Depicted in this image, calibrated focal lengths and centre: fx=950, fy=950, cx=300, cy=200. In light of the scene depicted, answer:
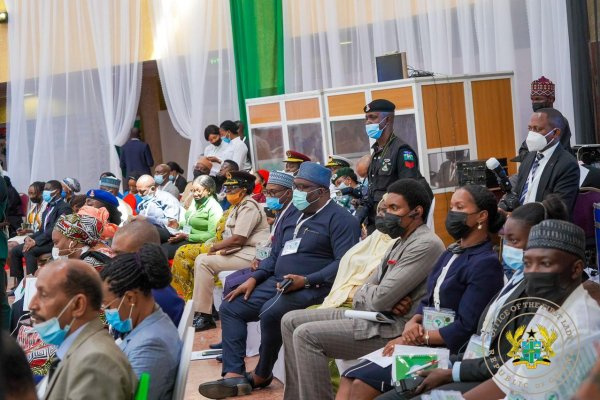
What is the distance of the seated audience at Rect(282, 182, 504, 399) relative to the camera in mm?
3895

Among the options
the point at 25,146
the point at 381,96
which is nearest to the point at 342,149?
the point at 381,96

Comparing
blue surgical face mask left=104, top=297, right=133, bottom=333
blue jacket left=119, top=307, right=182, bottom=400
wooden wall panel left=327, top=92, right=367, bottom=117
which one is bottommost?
blue jacket left=119, top=307, right=182, bottom=400

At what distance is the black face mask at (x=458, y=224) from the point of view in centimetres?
410

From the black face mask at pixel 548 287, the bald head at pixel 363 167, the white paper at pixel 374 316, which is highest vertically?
the bald head at pixel 363 167

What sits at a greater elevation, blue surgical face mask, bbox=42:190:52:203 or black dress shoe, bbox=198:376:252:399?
blue surgical face mask, bbox=42:190:52:203

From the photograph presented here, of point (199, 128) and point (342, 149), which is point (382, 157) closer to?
point (342, 149)

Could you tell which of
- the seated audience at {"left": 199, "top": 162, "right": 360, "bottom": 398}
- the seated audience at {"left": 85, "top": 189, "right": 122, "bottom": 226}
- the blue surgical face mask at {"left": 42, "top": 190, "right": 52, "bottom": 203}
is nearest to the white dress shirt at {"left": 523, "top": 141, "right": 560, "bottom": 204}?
the seated audience at {"left": 199, "top": 162, "right": 360, "bottom": 398}

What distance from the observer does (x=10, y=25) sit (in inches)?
568

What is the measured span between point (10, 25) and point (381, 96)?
825 cm

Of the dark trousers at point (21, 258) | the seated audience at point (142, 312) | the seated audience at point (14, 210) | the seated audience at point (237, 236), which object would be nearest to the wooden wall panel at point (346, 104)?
the seated audience at point (237, 236)

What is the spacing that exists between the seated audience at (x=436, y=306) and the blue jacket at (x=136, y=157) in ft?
30.3

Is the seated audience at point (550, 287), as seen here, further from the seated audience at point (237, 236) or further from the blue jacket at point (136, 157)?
the blue jacket at point (136, 157)

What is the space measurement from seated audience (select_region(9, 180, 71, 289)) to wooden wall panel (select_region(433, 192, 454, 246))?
4318mm

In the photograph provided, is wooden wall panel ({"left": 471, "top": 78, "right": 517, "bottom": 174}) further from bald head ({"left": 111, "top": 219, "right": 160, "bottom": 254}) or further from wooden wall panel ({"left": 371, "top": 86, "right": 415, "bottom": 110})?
bald head ({"left": 111, "top": 219, "right": 160, "bottom": 254})
